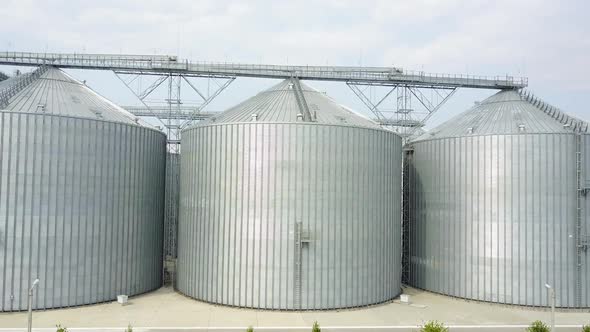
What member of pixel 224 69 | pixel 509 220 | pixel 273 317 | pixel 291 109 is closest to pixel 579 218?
pixel 509 220

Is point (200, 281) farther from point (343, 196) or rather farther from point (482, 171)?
point (482, 171)

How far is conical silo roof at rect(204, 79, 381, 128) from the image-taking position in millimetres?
32875

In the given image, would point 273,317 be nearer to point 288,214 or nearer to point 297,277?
point 297,277

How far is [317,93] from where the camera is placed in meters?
39.0

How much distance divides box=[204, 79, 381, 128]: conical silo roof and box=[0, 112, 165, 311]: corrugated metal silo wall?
23.9 ft

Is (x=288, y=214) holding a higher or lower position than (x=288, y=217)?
higher

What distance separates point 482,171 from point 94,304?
27.0 meters

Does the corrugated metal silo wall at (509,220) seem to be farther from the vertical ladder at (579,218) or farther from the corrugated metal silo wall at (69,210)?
the corrugated metal silo wall at (69,210)

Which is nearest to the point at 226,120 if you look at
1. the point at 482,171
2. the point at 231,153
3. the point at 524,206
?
the point at 231,153

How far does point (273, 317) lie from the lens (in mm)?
28750

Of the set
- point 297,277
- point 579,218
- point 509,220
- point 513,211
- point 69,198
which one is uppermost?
point 69,198

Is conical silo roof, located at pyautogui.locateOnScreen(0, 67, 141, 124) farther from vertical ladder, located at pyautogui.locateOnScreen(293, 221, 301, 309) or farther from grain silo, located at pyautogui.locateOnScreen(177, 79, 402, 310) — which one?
vertical ladder, located at pyautogui.locateOnScreen(293, 221, 301, 309)

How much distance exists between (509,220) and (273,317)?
671 inches

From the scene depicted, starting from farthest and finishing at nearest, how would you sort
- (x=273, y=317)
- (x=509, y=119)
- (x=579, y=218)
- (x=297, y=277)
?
(x=509, y=119) < (x=579, y=218) < (x=297, y=277) < (x=273, y=317)
